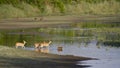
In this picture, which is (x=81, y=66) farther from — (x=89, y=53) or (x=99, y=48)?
(x=99, y=48)

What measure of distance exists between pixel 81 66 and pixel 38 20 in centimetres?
3786

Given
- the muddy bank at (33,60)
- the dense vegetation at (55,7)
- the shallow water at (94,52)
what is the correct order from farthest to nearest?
the dense vegetation at (55,7) < the shallow water at (94,52) < the muddy bank at (33,60)

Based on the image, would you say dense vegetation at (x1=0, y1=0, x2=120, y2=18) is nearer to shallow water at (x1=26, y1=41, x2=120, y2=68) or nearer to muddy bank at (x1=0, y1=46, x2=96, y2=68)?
shallow water at (x1=26, y1=41, x2=120, y2=68)

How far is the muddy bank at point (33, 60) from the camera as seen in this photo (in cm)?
2122

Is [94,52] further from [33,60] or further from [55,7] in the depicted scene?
[55,7]

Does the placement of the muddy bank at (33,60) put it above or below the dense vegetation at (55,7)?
above

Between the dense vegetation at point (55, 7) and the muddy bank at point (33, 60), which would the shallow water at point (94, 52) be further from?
the dense vegetation at point (55, 7)

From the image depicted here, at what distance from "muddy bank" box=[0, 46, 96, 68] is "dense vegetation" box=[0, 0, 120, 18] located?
38491 millimetres

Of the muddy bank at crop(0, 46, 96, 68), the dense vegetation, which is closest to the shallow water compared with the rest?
the muddy bank at crop(0, 46, 96, 68)

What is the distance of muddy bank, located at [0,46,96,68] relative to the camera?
69.6 feet

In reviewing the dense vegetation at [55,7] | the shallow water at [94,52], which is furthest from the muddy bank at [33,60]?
the dense vegetation at [55,7]

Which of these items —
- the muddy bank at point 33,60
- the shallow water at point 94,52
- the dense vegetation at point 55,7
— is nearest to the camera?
the muddy bank at point 33,60

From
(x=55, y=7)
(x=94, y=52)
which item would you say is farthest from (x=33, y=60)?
(x=55, y=7)

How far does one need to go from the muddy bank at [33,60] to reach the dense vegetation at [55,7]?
1515 inches
